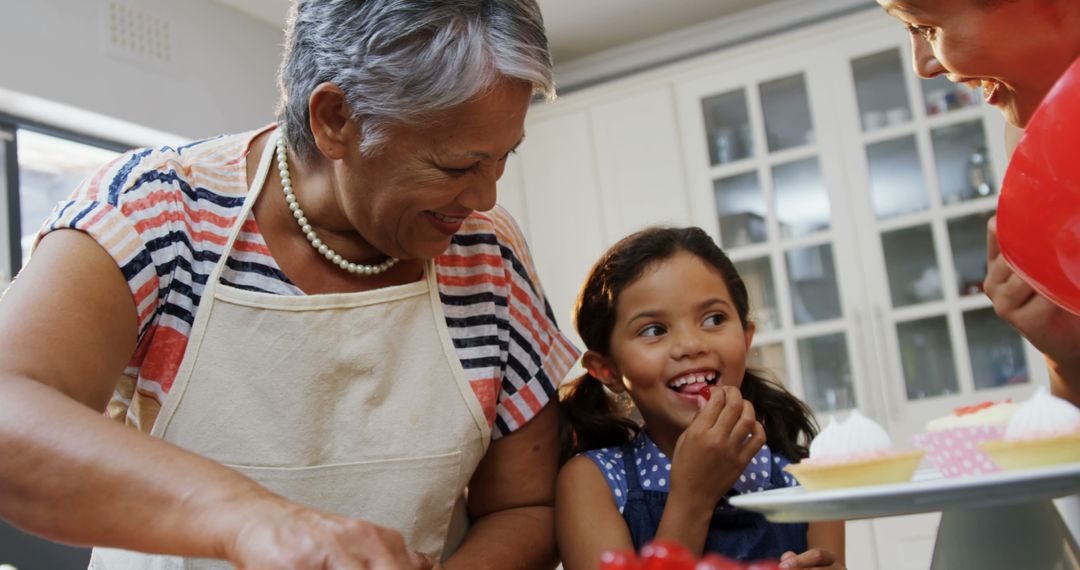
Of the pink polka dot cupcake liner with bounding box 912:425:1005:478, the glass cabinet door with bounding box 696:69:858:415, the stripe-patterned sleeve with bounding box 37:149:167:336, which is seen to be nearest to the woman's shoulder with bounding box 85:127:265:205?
the stripe-patterned sleeve with bounding box 37:149:167:336

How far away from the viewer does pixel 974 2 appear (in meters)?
0.92

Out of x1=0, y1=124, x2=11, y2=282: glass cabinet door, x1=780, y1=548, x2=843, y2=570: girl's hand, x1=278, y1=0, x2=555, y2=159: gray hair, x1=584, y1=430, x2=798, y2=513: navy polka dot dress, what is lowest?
x1=780, y1=548, x2=843, y2=570: girl's hand

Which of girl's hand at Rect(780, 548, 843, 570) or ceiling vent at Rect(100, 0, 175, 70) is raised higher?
ceiling vent at Rect(100, 0, 175, 70)

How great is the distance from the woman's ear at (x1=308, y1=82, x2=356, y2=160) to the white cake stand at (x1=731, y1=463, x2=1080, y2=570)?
59 centimetres

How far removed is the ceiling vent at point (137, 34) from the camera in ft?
10.3

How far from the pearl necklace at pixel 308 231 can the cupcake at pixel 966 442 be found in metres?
0.63

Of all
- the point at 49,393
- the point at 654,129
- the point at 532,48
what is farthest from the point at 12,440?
the point at 654,129

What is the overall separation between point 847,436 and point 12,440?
692mm

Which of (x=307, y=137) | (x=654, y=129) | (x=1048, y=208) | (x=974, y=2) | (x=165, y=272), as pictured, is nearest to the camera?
(x=1048, y=208)

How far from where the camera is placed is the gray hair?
106 centimetres

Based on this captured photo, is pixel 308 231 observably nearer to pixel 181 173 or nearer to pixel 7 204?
pixel 181 173

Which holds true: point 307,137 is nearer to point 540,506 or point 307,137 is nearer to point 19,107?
point 540,506

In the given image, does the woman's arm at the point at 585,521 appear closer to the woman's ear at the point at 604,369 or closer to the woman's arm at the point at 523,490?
the woman's arm at the point at 523,490

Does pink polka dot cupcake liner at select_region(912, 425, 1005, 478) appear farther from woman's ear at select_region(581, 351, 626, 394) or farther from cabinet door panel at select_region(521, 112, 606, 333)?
cabinet door panel at select_region(521, 112, 606, 333)
